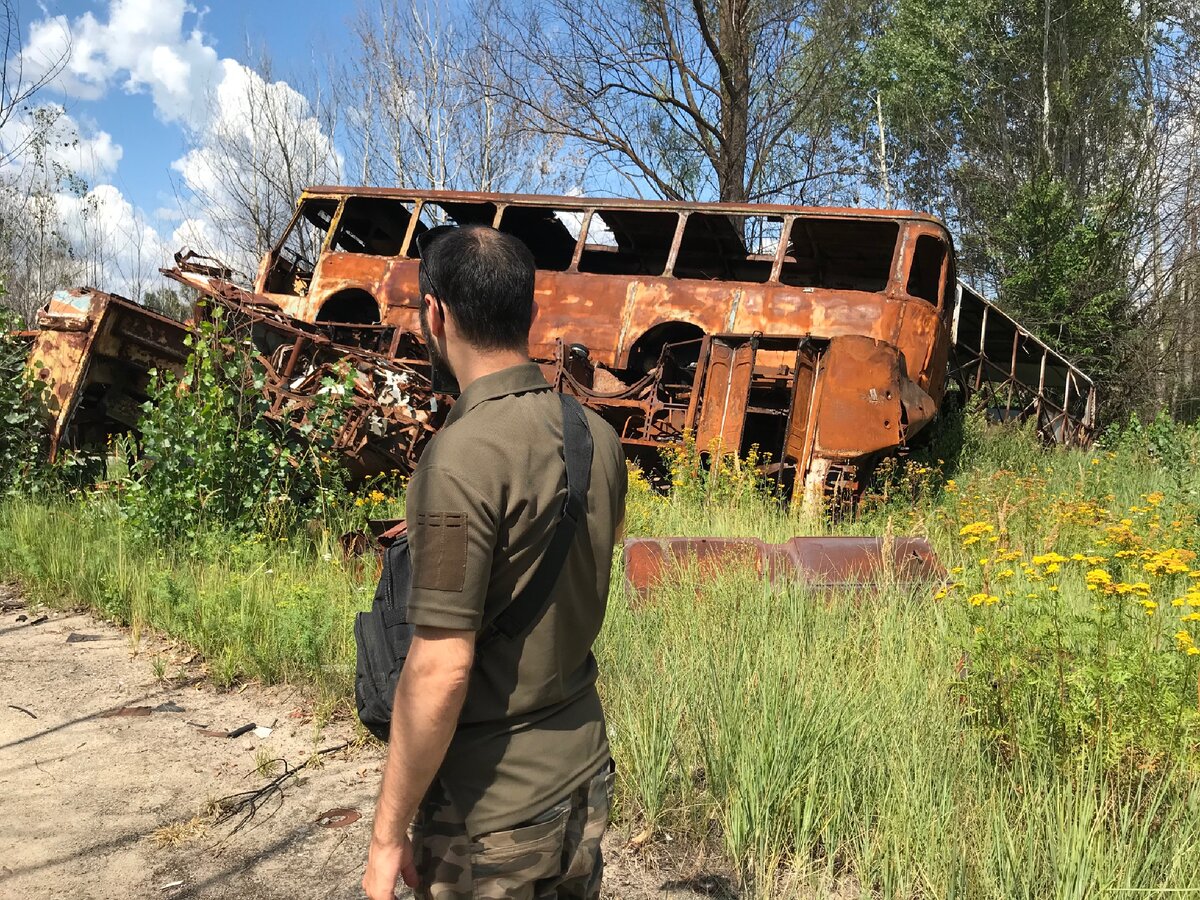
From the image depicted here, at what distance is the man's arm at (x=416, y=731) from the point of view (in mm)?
1322

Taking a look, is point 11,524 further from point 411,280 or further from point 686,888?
point 686,888

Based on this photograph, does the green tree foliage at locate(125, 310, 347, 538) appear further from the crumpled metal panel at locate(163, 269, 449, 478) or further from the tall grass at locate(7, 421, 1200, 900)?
the tall grass at locate(7, 421, 1200, 900)

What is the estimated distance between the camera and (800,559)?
4.18 meters

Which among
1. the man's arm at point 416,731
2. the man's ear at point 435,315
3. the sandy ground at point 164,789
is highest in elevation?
the man's ear at point 435,315

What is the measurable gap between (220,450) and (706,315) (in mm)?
4601

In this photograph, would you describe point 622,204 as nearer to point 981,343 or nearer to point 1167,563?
point 981,343

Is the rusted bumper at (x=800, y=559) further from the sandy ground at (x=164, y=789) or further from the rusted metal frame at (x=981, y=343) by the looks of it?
the rusted metal frame at (x=981, y=343)

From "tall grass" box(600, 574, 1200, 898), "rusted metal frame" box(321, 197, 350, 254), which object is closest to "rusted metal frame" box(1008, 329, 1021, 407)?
"rusted metal frame" box(321, 197, 350, 254)

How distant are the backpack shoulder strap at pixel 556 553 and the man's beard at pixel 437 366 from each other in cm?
26

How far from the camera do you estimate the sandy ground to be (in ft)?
8.92

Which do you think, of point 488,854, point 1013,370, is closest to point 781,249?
point 1013,370

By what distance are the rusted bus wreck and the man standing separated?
18.8 ft

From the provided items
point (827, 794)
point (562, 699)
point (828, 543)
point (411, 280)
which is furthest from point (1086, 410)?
point (562, 699)

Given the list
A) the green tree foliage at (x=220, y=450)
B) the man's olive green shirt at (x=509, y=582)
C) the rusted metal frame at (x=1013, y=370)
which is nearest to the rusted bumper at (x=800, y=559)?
the man's olive green shirt at (x=509, y=582)
